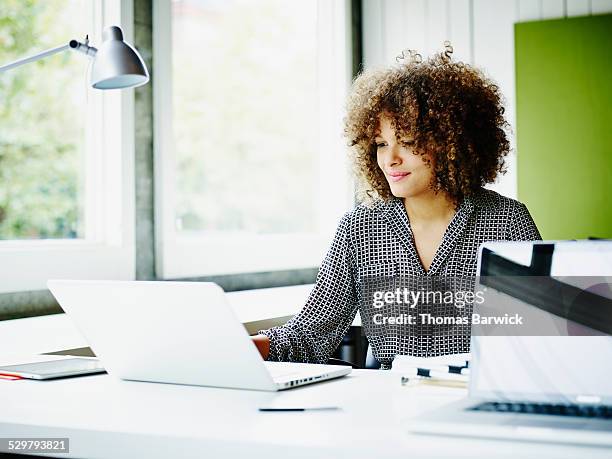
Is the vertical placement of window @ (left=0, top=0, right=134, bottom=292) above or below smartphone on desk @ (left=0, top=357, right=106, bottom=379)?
above

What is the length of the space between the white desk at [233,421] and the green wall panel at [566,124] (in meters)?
2.42

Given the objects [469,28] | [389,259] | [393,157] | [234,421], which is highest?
[469,28]

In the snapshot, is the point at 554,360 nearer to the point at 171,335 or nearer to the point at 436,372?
the point at 436,372

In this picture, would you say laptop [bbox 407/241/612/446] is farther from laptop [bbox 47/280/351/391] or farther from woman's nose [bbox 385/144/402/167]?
woman's nose [bbox 385/144/402/167]

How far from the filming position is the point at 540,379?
110 cm

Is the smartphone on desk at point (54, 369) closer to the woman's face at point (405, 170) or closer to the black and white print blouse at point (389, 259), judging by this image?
the black and white print blouse at point (389, 259)

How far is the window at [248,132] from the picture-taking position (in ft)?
10.4

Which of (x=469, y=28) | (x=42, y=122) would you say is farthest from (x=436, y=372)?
(x=469, y=28)

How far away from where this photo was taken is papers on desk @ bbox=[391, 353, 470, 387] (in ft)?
4.59

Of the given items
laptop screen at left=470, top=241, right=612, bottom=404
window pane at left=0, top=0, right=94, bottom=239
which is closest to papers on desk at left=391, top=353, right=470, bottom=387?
laptop screen at left=470, top=241, right=612, bottom=404

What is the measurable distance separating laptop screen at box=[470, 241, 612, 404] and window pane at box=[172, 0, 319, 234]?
2328 mm

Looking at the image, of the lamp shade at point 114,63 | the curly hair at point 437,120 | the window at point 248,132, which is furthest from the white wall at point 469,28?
the lamp shade at point 114,63

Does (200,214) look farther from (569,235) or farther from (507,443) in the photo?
(507,443)

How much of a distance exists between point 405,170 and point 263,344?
636 mm
